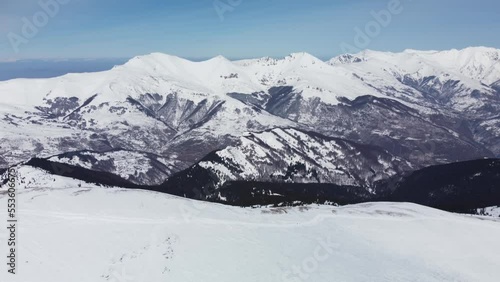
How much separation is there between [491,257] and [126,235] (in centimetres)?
5371

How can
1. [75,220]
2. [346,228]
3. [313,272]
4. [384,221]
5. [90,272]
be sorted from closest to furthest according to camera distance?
[90,272] < [313,272] < [75,220] < [346,228] < [384,221]

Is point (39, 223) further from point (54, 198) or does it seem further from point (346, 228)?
point (346, 228)

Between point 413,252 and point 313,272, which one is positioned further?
point 413,252

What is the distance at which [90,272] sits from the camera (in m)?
48.9

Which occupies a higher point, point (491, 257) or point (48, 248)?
point (491, 257)

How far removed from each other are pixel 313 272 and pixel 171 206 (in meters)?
31.5

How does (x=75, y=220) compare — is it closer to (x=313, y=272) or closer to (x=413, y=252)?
(x=313, y=272)

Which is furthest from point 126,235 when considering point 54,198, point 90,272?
point 54,198

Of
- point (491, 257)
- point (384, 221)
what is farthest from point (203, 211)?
point (491, 257)

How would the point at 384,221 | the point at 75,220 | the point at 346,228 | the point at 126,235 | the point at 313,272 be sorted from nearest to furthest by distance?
the point at 313,272 < the point at 126,235 < the point at 75,220 < the point at 346,228 < the point at 384,221

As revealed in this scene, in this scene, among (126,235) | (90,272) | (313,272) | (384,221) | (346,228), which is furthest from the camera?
(384,221)

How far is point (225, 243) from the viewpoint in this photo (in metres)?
58.8

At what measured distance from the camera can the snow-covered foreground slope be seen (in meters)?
50.6

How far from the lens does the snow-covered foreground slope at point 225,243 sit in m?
50.6
